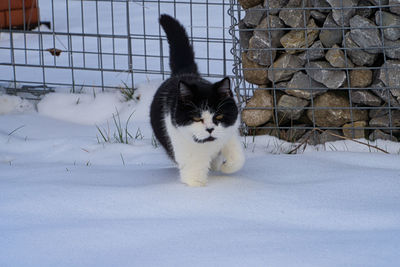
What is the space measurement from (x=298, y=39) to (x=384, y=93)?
576 mm

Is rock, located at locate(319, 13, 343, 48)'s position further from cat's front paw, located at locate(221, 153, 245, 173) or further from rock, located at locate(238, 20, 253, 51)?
cat's front paw, located at locate(221, 153, 245, 173)

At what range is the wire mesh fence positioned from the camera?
4.33 metres

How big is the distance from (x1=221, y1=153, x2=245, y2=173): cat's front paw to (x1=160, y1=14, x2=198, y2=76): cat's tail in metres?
0.62

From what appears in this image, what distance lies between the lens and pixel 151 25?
649 centimetres

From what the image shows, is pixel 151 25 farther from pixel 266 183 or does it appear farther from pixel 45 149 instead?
pixel 266 183

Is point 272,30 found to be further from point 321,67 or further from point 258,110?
point 258,110

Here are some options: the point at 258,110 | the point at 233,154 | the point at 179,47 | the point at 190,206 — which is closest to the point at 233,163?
the point at 233,154

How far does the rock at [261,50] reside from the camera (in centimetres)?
360

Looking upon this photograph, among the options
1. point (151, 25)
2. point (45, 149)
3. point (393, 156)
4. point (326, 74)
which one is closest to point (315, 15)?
point (326, 74)

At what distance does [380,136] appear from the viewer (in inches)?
137

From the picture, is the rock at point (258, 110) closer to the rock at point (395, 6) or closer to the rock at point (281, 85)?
the rock at point (281, 85)

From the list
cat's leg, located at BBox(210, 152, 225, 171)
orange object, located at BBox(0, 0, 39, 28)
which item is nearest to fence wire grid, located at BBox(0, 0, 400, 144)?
cat's leg, located at BBox(210, 152, 225, 171)

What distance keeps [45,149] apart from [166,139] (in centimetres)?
105

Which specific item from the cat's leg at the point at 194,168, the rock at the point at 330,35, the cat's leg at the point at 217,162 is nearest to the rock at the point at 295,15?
the rock at the point at 330,35
